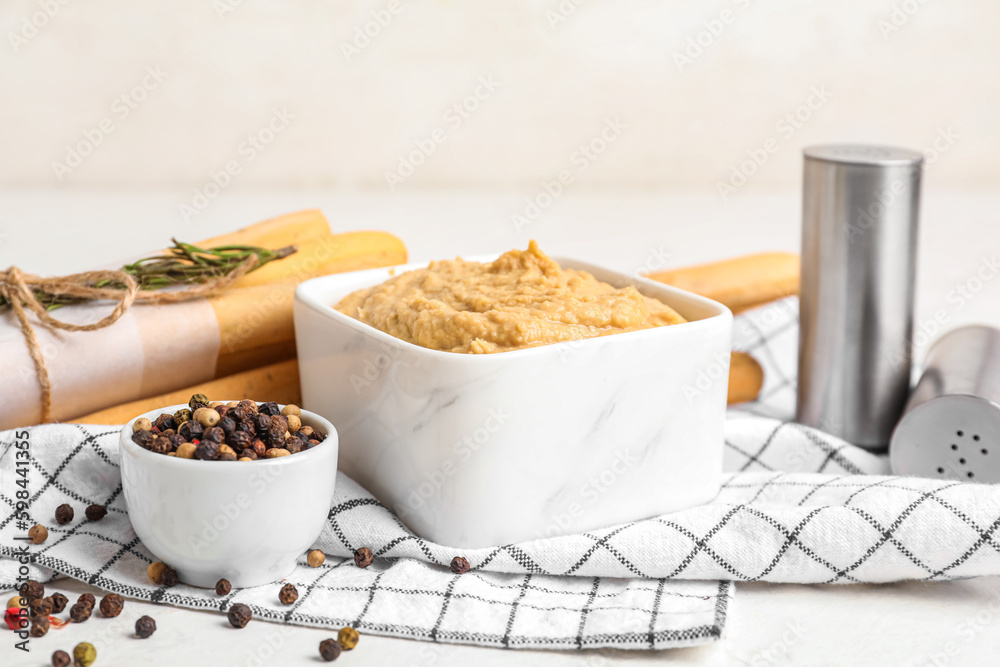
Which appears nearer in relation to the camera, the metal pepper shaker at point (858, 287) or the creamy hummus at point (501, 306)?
the creamy hummus at point (501, 306)

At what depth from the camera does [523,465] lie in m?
1.75

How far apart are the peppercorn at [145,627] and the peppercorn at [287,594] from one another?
20cm

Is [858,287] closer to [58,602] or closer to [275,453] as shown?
[275,453]

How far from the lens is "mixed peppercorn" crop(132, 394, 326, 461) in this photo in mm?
1598

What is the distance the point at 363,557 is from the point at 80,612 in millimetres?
470

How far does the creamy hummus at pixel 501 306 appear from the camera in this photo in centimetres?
179

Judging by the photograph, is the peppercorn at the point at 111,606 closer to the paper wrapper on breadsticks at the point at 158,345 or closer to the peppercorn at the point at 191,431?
the peppercorn at the point at 191,431

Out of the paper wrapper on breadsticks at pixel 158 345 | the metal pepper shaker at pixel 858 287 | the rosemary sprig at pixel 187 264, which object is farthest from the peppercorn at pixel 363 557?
the metal pepper shaker at pixel 858 287

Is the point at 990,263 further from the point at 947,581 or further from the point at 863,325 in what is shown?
the point at 947,581

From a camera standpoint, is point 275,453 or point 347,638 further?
point 275,453

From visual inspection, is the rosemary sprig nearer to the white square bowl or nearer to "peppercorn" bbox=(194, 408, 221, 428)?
the white square bowl

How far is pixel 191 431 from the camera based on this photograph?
1645mm

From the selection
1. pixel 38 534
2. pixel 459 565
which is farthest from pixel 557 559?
pixel 38 534

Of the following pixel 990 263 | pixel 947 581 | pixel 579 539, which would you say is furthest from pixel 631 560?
pixel 990 263
